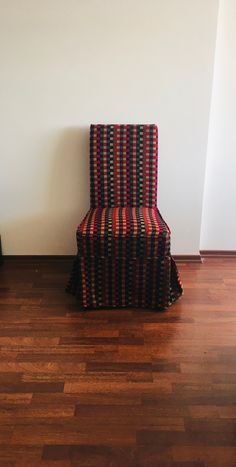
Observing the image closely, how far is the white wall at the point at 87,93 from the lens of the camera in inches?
83.4

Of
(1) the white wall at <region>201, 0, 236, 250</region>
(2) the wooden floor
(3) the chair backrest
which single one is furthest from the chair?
(1) the white wall at <region>201, 0, 236, 250</region>

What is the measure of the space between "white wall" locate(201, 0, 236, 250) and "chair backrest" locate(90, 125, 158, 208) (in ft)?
1.59

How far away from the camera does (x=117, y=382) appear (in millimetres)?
1573

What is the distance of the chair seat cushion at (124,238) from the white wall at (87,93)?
584 millimetres

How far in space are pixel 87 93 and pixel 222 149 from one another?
98 cm

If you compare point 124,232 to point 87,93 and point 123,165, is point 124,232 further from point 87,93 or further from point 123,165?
point 87,93

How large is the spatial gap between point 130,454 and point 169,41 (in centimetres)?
215

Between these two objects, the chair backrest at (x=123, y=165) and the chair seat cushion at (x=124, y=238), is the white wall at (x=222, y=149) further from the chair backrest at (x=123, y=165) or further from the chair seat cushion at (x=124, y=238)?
the chair seat cushion at (x=124, y=238)

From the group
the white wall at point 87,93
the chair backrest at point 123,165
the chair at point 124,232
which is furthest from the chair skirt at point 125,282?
the white wall at point 87,93

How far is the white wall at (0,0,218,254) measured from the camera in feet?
6.95

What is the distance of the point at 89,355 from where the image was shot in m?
1.74

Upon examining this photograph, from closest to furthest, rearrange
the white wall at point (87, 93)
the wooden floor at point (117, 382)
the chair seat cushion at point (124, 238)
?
the wooden floor at point (117, 382)
the chair seat cushion at point (124, 238)
the white wall at point (87, 93)

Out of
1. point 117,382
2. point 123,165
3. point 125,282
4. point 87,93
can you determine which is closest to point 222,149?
point 123,165

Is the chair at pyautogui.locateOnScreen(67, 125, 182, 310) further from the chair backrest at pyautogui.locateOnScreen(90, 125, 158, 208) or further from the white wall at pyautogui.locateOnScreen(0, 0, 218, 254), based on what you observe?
the white wall at pyautogui.locateOnScreen(0, 0, 218, 254)
